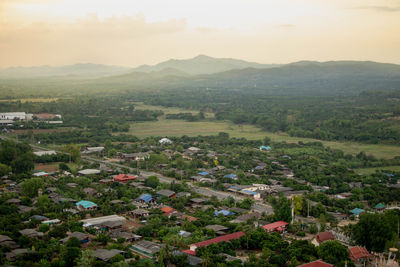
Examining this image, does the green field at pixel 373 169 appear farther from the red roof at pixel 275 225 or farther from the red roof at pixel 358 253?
the red roof at pixel 358 253

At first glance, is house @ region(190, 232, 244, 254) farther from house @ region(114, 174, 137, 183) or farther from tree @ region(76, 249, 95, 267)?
house @ region(114, 174, 137, 183)

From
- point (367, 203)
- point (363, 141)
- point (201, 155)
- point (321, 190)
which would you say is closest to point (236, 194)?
point (321, 190)

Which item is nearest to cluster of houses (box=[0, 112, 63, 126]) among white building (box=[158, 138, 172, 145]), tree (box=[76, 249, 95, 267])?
white building (box=[158, 138, 172, 145])

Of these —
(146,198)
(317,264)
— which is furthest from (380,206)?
(146,198)

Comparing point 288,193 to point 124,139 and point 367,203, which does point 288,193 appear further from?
point 124,139

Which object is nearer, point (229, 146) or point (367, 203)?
point (367, 203)
